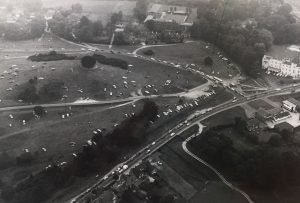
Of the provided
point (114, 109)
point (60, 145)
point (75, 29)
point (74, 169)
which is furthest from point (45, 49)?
point (74, 169)

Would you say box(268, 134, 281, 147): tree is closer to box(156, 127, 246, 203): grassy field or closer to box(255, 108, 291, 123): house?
box(255, 108, 291, 123): house

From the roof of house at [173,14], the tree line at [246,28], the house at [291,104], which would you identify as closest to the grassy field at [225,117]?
the house at [291,104]

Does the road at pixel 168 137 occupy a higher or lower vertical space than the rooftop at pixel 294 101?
lower

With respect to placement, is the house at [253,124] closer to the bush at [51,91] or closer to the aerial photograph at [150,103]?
the aerial photograph at [150,103]

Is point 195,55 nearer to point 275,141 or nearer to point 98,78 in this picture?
point 98,78

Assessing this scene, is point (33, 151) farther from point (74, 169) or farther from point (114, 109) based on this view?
point (114, 109)

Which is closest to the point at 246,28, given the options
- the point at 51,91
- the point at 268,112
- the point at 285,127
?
the point at 268,112
